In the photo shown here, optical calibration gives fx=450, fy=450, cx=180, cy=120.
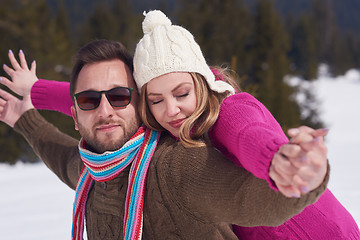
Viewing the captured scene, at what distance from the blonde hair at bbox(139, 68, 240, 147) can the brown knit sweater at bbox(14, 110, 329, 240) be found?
6 centimetres

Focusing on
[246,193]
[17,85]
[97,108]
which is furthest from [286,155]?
[17,85]

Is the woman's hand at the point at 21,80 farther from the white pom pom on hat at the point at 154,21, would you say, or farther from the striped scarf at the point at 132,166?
the white pom pom on hat at the point at 154,21

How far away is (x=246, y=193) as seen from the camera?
67.4 inches

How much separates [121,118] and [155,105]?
189 mm

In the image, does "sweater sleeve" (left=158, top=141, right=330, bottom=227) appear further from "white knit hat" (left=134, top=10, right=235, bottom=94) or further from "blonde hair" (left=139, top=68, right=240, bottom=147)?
"white knit hat" (left=134, top=10, right=235, bottom=94)

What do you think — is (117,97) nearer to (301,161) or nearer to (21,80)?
(301,161)

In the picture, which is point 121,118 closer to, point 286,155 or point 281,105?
point 286,155

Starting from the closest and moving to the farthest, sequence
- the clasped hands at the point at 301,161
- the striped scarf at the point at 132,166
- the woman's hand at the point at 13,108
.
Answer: the clasped hands at the point at 301,161 → the striped scarf at the point at 132,166 → the woman's hand at the point at 13,108

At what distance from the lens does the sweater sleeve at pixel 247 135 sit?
4.87ft

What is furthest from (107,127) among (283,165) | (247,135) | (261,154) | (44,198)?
(44,198)

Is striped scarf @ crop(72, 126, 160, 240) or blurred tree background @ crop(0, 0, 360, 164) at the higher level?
blurred tree background @ crop(0, 0, 360, 164)

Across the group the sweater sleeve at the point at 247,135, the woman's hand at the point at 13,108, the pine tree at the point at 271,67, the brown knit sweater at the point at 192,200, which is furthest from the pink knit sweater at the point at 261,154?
the pine tree at the point at 271,67

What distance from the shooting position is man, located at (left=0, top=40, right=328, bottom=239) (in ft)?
5.74

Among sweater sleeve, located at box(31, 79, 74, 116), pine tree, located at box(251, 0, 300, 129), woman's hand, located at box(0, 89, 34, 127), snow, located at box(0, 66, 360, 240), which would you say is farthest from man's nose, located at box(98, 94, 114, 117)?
pine tree, located at box(251, 0, 300, 129)
